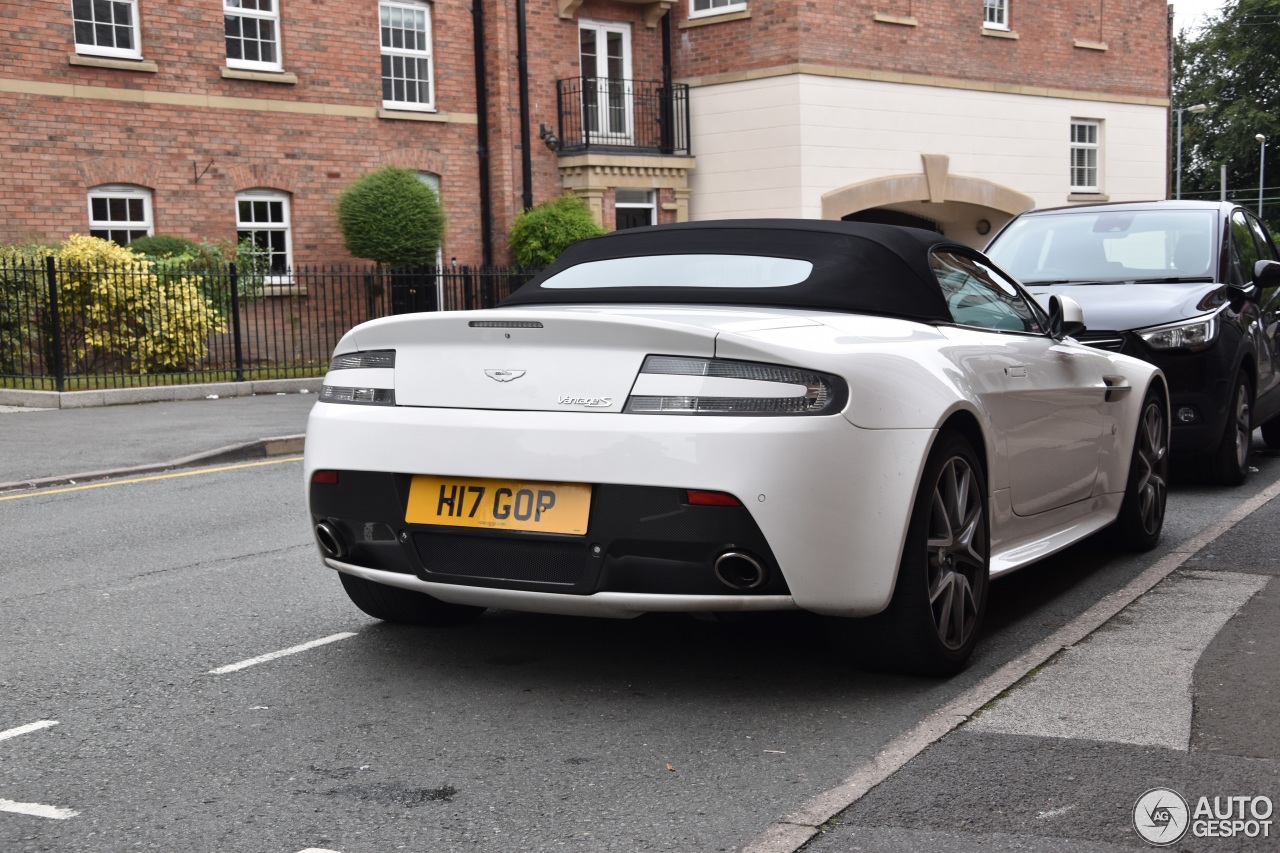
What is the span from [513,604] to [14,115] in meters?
19.1

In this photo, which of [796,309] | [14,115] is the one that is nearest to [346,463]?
[796,309]

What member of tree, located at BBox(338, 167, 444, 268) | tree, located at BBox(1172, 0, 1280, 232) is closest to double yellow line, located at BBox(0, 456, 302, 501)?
tree, located at BBox(338, 167, 444, 268)

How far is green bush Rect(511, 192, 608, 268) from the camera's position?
986 inches

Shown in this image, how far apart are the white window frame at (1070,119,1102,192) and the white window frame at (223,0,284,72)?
1800 cm

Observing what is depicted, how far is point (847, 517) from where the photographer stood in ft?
13.8

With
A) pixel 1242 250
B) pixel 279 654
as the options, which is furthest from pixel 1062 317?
pixel 1242 250

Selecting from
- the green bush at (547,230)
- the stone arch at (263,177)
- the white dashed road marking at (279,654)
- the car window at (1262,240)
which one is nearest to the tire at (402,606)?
the white dashed road marking at (279,654)

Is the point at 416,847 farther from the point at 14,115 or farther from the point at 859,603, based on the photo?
the point at 14,115

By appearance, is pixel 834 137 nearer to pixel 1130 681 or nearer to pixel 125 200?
pixel 125 200

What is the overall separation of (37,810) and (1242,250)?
8.65m

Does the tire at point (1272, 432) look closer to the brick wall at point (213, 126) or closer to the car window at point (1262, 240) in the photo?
the car window at point (1262, 240)

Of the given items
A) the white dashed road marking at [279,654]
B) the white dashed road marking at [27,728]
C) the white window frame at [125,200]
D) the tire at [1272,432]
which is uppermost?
the white window frame at [125,200]

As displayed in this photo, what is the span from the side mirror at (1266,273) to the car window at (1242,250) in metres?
0.11

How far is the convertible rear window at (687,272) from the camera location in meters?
5.20
